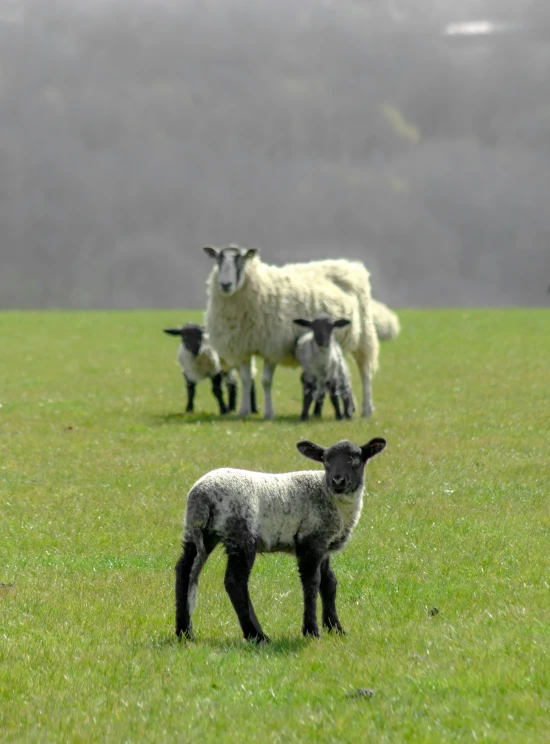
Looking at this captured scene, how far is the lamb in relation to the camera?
19391 mm

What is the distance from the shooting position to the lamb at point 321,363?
19.4 meters

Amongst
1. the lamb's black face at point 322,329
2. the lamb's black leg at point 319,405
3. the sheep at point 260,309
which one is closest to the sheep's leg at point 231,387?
the sheep at point 260,309

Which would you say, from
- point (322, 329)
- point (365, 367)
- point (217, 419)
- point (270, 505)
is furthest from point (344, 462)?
point (365, 367)

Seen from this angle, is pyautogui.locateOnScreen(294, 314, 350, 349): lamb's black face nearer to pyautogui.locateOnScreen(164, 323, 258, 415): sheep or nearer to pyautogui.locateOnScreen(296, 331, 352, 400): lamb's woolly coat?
pyautogui.locateOnScreen(296, 331, 352, 400): lamb's woolly coat

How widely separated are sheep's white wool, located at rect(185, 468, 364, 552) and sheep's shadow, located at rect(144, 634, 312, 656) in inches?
25.0

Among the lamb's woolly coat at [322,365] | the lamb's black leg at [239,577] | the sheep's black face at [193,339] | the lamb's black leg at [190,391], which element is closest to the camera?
the lamb's black leg at [239,577]

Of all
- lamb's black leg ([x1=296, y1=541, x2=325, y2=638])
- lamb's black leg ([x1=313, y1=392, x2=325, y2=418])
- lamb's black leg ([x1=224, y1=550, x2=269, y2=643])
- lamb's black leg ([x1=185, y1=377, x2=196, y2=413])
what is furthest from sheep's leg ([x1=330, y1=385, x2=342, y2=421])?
lamb's black leg ([x1=224, y1=550, x2=269, y2=643])

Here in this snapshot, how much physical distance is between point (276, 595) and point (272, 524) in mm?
1757

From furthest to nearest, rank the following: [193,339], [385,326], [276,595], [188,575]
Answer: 1. [385,326]
2. [193,339]
3. [276,595]
4. [188,575]

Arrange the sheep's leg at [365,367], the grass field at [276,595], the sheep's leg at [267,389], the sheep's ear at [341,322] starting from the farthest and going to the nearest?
1. the sheep's leg at [365,367]
2. the sheep's leg at [267,389]
3. the sheep's ear at [341,322]
4. the grass field at [276,595]

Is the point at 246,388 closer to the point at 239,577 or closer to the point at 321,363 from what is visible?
the point at 321,363

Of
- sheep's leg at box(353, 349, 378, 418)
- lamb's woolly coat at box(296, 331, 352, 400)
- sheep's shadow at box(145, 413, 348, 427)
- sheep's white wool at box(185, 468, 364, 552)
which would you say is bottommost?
sheep's shadow at box(145, 413, 348, 427)

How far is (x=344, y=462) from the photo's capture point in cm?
729

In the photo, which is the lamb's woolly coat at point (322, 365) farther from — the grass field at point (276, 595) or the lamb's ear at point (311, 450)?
the lamb's ear at point (311, 450)
